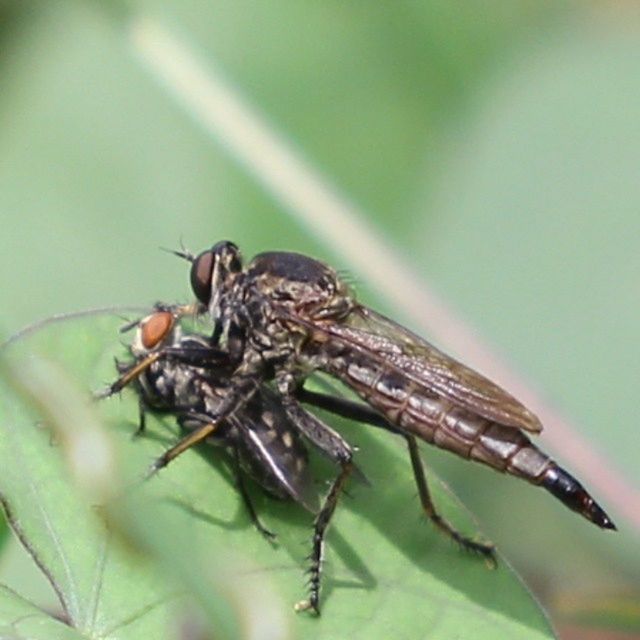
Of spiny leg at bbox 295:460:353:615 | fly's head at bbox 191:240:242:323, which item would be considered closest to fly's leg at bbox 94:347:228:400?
fly's head at bbox 191:240:242:323

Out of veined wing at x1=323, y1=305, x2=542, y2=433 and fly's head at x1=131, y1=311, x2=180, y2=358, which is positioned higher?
veined wing at x1=323, y1=305, x2=542, y2=433

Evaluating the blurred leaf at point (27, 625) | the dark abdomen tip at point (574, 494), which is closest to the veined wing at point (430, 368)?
the dark abdomen tip at point (574, 494)

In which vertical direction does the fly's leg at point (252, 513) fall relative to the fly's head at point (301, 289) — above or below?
below

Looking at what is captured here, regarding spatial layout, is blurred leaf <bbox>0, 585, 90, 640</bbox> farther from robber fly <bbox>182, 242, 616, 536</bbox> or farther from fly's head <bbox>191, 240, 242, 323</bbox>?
fly's head <bbox>191, 240, 242, 323</bbox>

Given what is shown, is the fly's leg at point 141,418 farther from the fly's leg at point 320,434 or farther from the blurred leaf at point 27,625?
the blurred leaf at point 27,625

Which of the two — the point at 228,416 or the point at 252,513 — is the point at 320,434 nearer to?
the point at 228,416
